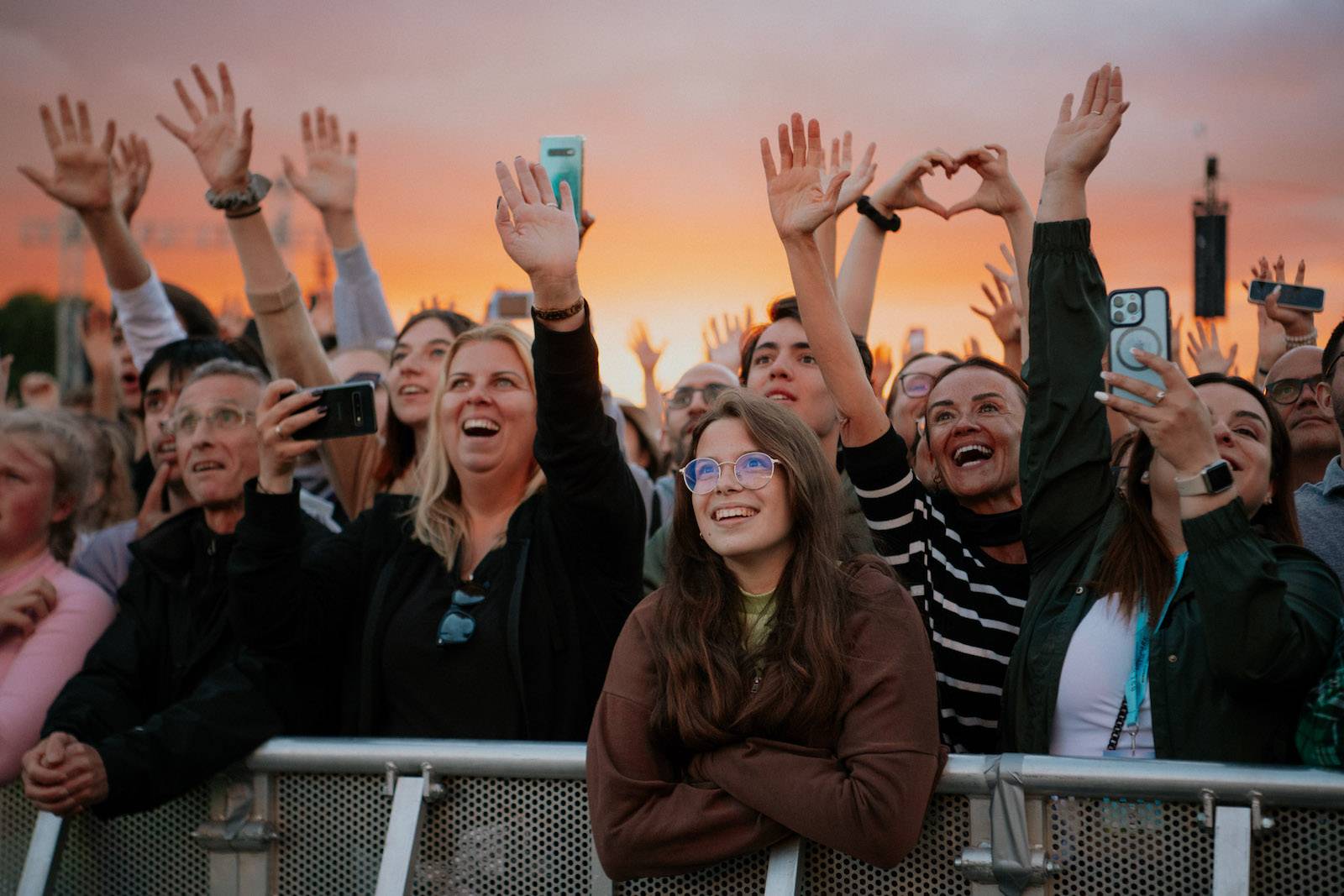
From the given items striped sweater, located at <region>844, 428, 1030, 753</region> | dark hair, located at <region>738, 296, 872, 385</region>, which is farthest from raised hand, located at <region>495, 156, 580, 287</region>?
dark hair, located at <region>738, 296, 872, 385</region>

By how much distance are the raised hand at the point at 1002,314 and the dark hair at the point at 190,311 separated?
136 inches

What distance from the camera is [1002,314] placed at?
20.1 feet

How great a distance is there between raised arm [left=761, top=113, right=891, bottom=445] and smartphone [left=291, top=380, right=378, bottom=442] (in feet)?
3.99

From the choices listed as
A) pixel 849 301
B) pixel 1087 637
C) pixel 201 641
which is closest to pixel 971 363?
pixel 849 301

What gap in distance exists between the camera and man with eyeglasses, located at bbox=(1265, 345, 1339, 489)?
16.3 feet

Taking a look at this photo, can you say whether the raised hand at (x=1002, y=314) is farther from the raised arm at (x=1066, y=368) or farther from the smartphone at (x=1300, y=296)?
the raised arm at (x=1066, y=368)

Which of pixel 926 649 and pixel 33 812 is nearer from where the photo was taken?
pixel 926 649

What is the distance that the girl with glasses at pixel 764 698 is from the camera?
2.97m

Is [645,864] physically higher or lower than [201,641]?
lower

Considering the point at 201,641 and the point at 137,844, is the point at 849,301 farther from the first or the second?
the point at 137,844

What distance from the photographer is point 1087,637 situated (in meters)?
3.42

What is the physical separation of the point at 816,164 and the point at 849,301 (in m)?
0.83

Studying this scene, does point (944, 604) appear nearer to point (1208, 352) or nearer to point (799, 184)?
point (799, 184)

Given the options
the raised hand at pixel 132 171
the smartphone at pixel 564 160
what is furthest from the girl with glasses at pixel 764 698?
the raised hand at pixel 132 171
